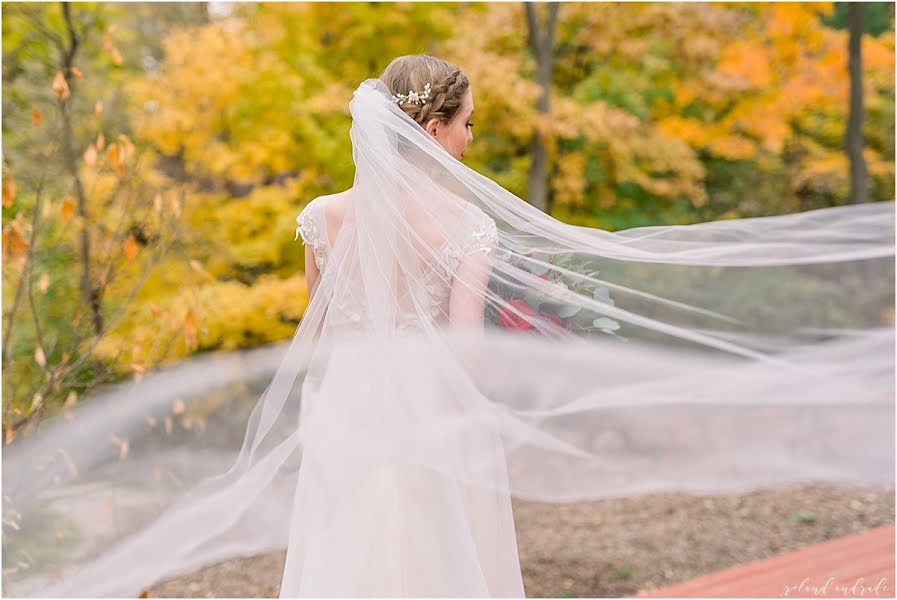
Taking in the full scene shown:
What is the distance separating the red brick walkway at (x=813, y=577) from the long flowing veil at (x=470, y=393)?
40 centimetres

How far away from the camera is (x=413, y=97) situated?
221 centimetres

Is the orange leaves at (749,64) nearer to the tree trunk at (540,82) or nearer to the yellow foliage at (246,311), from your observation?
the tree trunk at (540,82)

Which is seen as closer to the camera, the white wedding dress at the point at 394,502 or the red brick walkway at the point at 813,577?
the white wedding dress at the point at 394,502

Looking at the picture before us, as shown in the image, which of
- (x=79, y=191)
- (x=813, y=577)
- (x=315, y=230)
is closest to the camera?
(x=315, y=230)

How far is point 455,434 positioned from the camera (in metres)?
2.16

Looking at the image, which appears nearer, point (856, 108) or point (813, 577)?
point (813, 577)

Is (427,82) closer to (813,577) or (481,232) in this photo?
(481,232)

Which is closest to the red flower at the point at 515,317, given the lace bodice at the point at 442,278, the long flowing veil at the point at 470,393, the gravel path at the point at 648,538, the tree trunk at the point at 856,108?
the long flowing veil at the point at 470,393

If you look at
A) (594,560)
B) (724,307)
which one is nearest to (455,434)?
(724,307)

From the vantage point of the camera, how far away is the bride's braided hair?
2.20 m

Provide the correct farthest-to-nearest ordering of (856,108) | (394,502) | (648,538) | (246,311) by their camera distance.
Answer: (856,108), (246,311), (648,538), (394,502)

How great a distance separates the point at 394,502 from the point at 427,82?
3.69 ft

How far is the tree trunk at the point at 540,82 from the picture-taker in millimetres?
7047

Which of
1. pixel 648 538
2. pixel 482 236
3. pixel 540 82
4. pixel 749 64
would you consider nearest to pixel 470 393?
pixel 482 236
